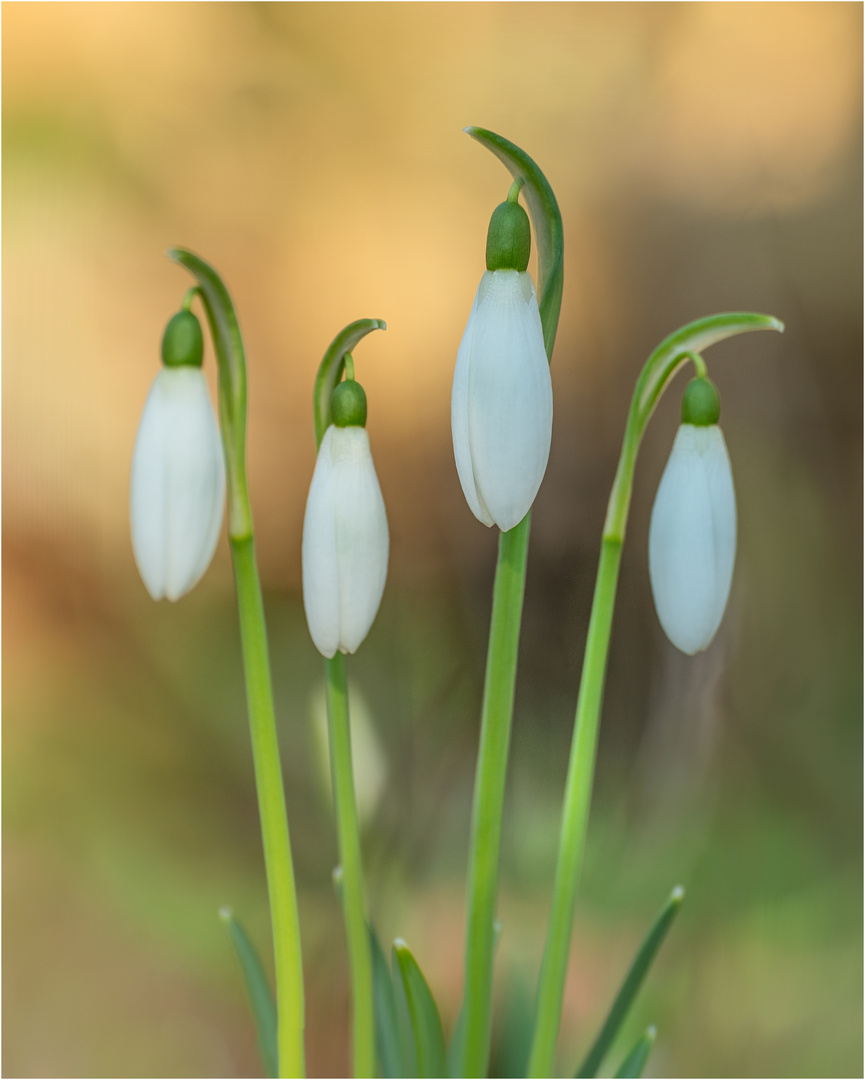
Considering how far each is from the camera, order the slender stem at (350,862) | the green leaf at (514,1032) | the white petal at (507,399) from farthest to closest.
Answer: the green leaf at (514,1032) → the slender stem at (350,862) → the white petal at (507,399)

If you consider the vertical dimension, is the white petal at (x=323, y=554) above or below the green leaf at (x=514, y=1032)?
above

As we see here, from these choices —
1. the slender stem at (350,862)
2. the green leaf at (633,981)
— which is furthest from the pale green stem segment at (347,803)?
the green leaf at (633,981)

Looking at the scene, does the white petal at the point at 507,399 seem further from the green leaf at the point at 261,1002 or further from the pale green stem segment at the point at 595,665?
the green leaf at the point at 261,1002

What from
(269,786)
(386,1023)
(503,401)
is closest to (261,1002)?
(386,1023)

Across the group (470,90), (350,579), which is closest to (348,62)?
(470,90)

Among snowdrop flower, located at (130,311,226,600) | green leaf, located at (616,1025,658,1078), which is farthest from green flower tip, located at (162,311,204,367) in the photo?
green leaf, located at (616,1025,658,1078)

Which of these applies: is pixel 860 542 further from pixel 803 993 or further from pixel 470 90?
pixel 470 90
